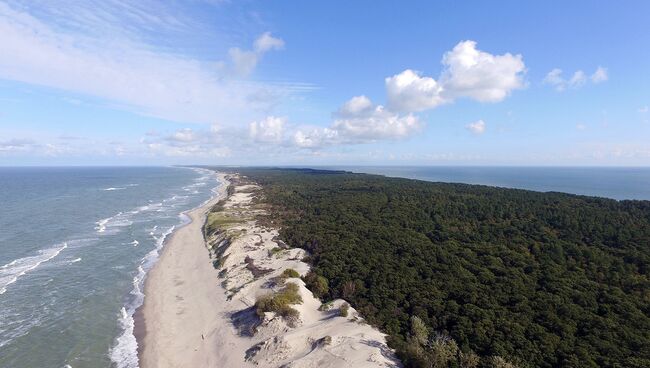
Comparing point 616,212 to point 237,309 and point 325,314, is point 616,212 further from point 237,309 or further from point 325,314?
point 237,309

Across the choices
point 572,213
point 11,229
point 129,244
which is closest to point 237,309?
point 129,244

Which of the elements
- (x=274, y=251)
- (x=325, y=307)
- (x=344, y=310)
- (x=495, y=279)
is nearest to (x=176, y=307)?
(x=325, y=307)

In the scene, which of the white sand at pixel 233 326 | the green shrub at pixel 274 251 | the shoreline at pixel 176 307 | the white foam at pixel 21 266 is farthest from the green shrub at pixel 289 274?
the white foam at pixel 21 266

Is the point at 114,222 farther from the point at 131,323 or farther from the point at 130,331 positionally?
the point at 130,331

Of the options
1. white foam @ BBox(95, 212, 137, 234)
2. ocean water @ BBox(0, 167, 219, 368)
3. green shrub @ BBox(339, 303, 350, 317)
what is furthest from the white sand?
white foam @ BBox(95, 212, 137, 234)

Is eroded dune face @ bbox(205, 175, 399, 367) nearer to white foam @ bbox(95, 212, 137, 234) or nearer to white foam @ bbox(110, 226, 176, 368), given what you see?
white foam @ bbox(110, 226, 176, 368)

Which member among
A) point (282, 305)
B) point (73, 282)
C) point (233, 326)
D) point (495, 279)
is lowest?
point (73, 282)

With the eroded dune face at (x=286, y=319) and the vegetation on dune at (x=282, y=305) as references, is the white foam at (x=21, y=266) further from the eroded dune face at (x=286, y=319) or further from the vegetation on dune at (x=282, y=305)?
the vegetation on dune at (x=282, y=305)
